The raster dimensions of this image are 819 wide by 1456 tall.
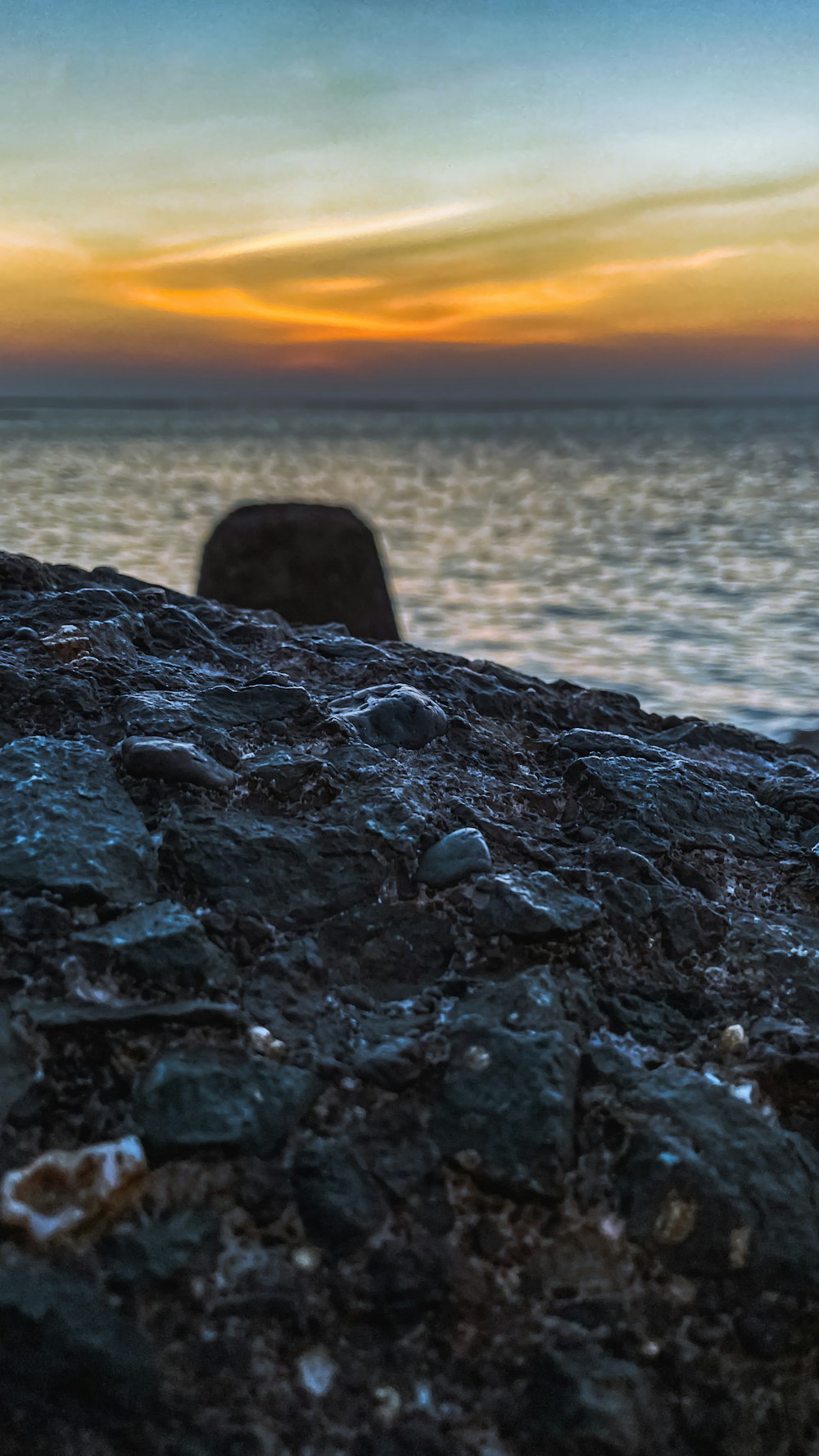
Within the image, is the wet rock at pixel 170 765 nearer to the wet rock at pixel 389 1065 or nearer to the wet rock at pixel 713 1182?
the wet rock at pixel 389 1065

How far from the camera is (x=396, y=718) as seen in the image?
2430 mm

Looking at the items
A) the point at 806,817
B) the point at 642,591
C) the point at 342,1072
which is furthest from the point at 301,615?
the point at 642,591

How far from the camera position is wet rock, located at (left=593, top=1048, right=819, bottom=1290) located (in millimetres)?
1435

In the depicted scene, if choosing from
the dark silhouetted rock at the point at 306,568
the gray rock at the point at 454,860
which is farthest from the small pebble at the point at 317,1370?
the dark silhouetted rock at the point at 306,568

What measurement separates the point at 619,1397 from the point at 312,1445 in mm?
366

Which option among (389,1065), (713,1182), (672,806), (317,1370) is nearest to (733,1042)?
(713,1182)

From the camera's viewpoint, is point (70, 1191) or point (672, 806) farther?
point (672, 806)

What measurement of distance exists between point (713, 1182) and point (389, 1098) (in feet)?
1.49

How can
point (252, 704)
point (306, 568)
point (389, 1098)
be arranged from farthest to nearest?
point (306, 568), point (252, 704), point (389, 1098)

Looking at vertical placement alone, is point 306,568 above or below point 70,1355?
above

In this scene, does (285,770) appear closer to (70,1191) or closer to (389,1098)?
(389,1098)

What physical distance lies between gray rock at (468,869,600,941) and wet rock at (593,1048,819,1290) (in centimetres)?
27

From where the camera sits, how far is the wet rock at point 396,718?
238 centimetres

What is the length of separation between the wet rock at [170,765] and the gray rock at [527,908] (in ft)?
1.83
